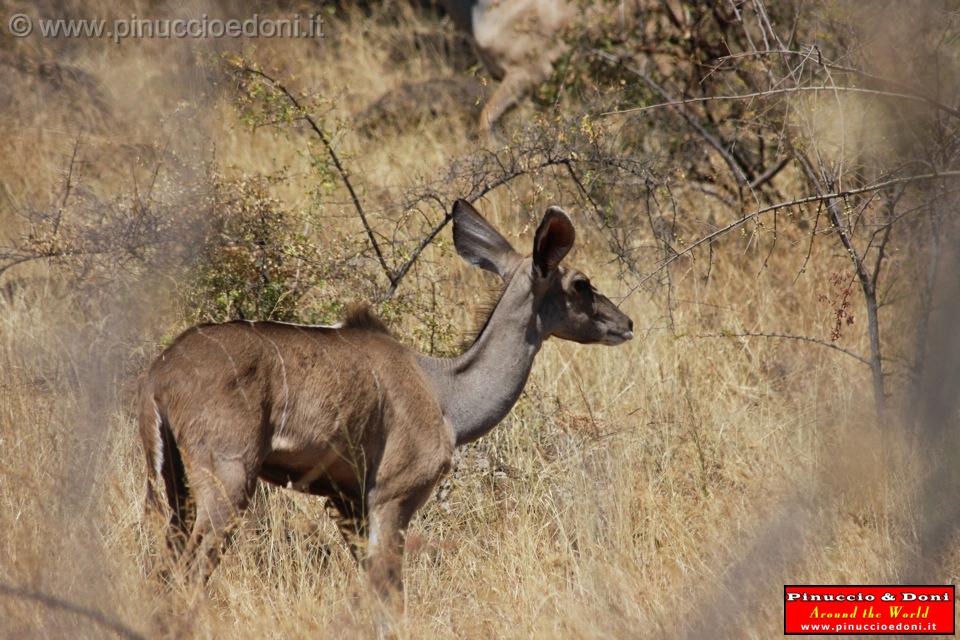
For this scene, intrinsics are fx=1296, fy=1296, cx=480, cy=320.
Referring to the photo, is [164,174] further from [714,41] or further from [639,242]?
[714,41]

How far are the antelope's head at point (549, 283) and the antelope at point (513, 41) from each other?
3.72m

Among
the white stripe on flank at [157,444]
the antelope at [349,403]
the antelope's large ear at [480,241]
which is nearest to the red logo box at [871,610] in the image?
the antelope at [349,403]

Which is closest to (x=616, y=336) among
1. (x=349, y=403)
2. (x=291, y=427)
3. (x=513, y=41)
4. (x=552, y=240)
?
(x=552, y=240)

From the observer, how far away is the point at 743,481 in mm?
6285

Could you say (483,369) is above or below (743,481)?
above

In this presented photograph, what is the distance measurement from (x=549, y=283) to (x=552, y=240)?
245 mm

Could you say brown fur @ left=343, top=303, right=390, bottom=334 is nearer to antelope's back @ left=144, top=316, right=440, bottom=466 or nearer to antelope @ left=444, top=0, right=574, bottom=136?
antelope's back @ left=144, top=316, right=440, bottom=466

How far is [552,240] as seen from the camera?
225 inches

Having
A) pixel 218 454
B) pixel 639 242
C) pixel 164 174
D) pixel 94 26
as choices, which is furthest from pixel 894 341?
pixel 94 26

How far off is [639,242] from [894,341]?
94.4 inches

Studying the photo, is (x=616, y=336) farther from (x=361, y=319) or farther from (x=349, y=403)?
(x=349, y=403)

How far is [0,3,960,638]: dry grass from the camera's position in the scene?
4.75 m

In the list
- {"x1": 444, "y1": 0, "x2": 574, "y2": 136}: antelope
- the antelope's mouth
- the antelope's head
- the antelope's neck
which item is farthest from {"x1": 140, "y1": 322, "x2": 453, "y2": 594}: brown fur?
{"x1": 444, "y1": 0, "x2": 574, "y2": 136}: antelope

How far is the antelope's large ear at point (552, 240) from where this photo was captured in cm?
556
